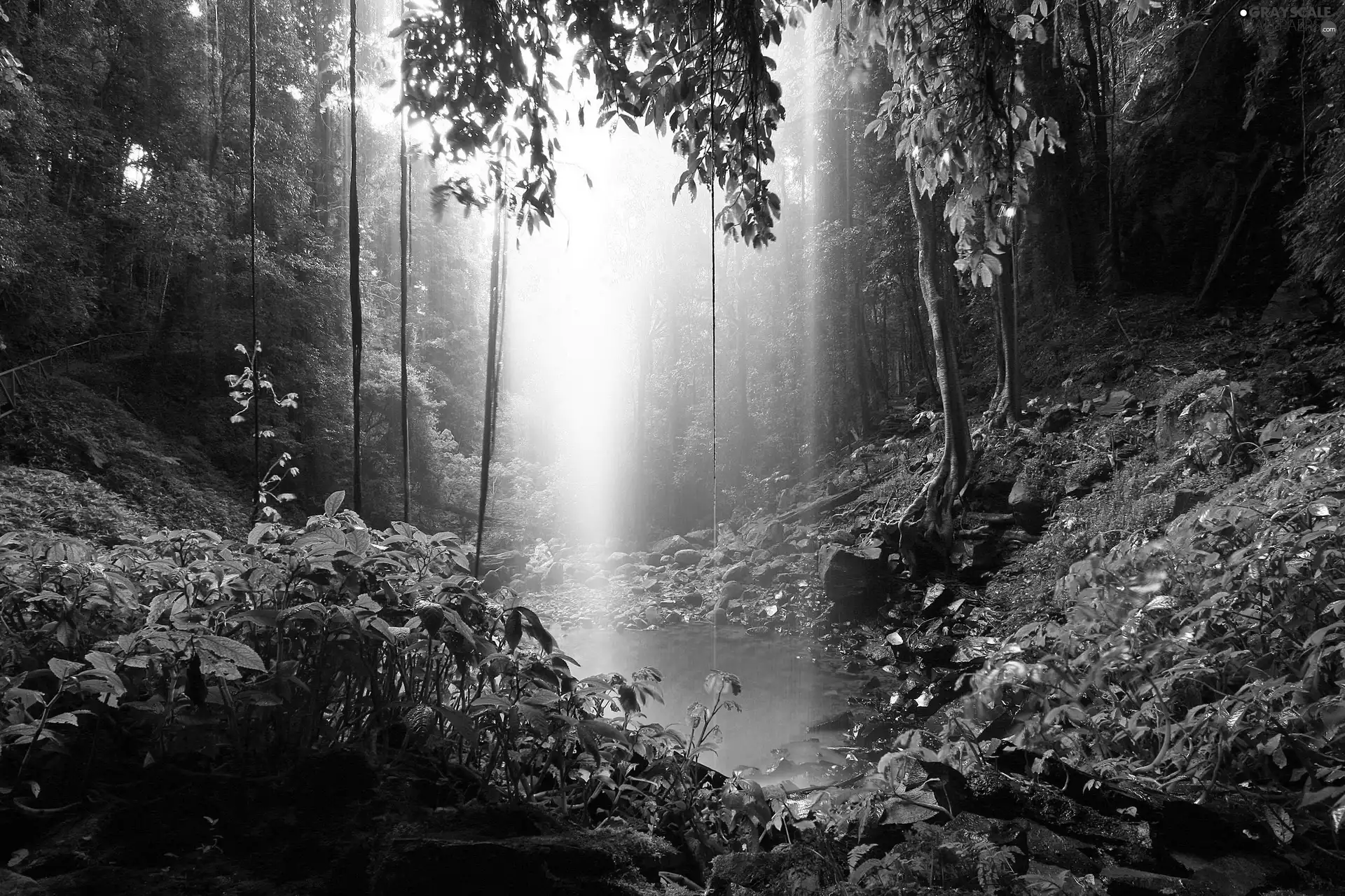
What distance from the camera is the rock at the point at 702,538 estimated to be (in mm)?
14859

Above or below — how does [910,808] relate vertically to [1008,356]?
below

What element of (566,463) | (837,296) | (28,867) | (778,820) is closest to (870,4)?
(778,820)

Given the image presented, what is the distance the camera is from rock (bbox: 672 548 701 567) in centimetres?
1304

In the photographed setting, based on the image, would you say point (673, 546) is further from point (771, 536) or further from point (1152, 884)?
point (1152, 884)

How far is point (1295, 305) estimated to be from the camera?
820 centimetres

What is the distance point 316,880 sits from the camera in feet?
3.47

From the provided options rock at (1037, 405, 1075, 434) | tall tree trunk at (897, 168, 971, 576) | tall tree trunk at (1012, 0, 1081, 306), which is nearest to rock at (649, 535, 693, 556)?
tall tree trunk at (897, 168, 971, 576)

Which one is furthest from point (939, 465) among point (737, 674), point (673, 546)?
point (673, 546)

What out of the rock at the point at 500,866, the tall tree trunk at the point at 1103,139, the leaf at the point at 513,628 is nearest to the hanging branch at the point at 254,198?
the leaf at the point at 513,628

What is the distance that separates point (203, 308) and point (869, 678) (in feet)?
47.3

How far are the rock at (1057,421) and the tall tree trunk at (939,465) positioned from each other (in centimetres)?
144

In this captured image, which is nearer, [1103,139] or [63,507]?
[63,507]

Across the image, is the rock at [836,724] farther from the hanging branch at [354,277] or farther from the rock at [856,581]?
the hanging branch at [354,277]

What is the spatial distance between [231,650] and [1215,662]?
2.47m
